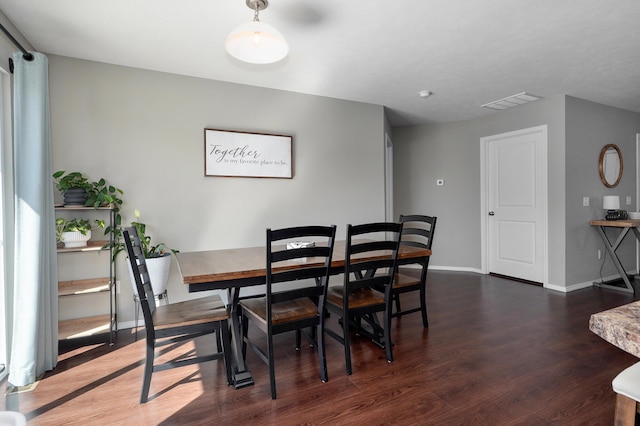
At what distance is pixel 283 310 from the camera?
6.95 feet

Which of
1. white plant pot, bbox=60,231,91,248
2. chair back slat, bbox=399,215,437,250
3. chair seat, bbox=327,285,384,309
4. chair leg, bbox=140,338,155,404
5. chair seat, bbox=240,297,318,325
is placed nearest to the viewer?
chair leg, bbox=140,338,155,404

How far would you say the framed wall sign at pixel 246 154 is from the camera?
3.33 metres

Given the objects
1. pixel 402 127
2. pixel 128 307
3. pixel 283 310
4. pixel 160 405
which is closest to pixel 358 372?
pixel 283 310

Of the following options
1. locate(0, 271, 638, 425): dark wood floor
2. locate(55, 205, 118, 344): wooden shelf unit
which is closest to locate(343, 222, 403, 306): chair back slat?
locate(0, 271, 638, 425): dark wood floor

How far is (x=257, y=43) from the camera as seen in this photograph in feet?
6.11

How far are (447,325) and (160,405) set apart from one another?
7.57ft

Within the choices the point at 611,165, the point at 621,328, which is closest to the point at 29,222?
the point at 621,328

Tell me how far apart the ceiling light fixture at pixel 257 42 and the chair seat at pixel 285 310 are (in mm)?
1552

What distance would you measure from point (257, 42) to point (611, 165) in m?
5.08

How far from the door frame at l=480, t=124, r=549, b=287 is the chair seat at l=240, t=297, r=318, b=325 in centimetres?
350

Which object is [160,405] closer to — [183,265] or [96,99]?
[183,265]

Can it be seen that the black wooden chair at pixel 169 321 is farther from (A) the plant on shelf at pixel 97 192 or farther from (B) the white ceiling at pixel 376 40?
(B) the white ceiling at pixel 376 40

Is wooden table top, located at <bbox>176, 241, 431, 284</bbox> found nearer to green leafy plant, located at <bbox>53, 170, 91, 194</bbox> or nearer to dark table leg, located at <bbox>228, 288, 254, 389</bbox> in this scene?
dark table leg, located at <bbox>228, 288, 254, 389</bbox>

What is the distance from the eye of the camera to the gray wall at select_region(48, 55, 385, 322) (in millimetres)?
2893
